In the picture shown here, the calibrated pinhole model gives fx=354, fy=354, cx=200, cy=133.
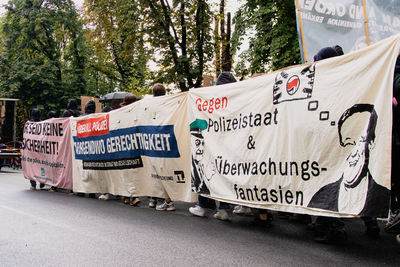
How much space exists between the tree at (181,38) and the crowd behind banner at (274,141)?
974 centimetres

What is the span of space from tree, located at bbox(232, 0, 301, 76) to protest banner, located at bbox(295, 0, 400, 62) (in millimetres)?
4861

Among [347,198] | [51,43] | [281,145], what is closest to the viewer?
[347,198]

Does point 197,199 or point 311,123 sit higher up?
point 311,123

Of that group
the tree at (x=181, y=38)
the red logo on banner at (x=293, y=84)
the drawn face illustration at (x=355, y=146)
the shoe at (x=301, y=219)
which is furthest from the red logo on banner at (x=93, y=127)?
the tree at (x=181, y=38)

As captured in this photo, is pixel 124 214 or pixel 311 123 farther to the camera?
pixel 124 214

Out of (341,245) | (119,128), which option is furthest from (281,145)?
(119,128)

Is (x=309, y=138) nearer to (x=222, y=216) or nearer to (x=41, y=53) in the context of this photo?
(x=222, y=216)

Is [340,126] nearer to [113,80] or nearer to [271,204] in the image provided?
[271,204]

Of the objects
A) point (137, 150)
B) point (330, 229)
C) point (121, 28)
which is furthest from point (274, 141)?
point (121, 28)

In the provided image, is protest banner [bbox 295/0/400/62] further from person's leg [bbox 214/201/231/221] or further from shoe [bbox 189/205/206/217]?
shoe [bbox 189/205/206/217]

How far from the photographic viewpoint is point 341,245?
3957mm

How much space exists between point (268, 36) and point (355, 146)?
9.53 metres

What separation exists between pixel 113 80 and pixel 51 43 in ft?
18.4

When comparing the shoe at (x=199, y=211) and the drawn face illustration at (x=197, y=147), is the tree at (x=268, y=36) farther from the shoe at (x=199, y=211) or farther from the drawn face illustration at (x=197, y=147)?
the shoe at (x=199, y=211)
